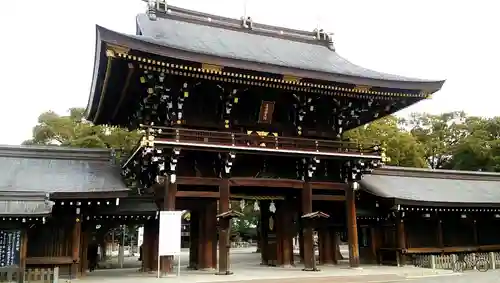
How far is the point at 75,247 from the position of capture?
1534 cm

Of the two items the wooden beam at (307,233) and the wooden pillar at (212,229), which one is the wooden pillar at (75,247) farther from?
the wooden beam at (307,233)

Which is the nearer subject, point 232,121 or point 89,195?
point 89,195

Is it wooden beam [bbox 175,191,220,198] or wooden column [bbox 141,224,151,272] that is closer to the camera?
wooden beam [bbox 175,191,220,198]

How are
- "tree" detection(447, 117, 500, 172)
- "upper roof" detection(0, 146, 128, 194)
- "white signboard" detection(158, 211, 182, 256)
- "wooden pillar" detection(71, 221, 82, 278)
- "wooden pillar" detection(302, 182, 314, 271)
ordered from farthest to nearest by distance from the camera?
"tree" detection(447, 117, 500, 172) → "wooden pillar" detection(302, 182, 314, 271) → "upper roof" detection(0, 146, 128, 194) → "wooden pillar" detection(71, 221, 82, 278) → "white signboard" detection(158, 211, 182, 256)

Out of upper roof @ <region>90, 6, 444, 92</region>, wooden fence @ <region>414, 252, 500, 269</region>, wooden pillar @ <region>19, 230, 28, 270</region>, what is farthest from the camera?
wooden fence @ <region>414, 252, 500, 269</region>

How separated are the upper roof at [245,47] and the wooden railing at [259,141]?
2.49m

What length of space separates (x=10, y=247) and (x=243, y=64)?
9617 millimetres

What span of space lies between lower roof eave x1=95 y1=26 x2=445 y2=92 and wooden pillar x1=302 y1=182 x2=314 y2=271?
4.45m

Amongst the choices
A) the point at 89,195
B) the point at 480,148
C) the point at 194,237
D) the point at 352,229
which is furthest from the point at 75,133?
the point at 480,148

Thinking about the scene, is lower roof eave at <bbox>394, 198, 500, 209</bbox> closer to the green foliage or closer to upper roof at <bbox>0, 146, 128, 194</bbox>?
upper roof at <bbox>0, 146, 128, 194</bbox>

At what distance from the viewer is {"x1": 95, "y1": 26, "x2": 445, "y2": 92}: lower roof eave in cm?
1345

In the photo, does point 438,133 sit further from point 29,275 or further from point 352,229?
point 29,275

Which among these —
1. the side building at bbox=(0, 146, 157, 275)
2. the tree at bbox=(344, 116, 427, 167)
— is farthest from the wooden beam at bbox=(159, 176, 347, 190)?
the tree at bbox=(344, 116, 427, 167)

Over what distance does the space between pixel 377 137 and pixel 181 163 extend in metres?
29.1
